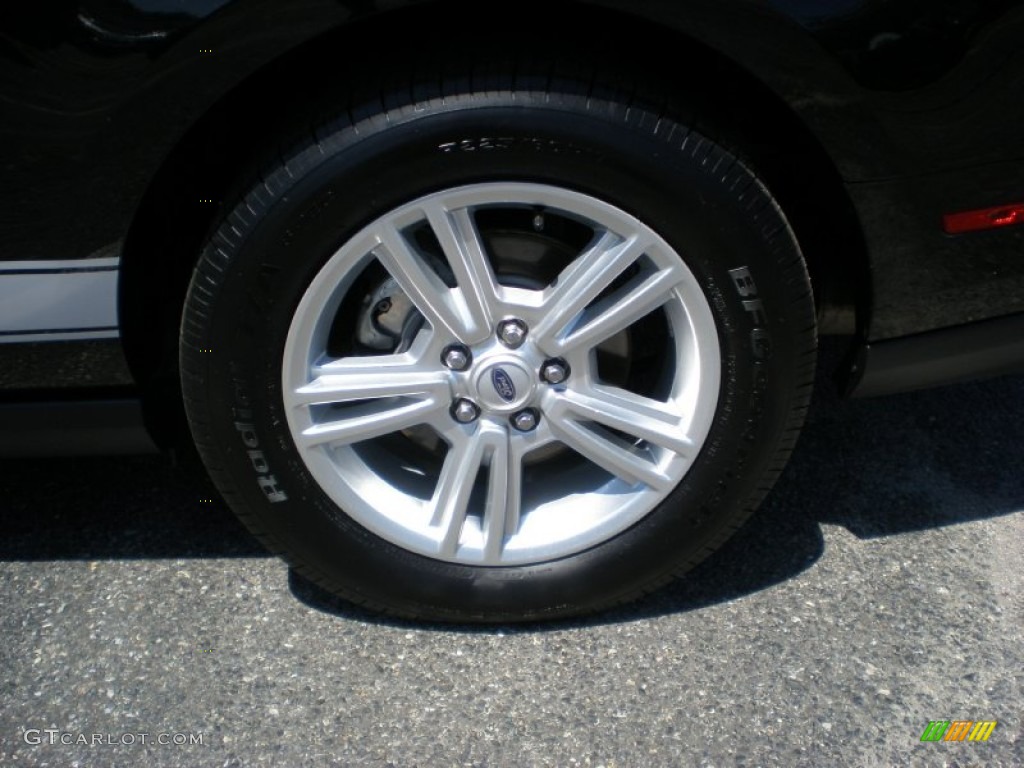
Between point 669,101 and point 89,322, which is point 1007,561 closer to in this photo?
point 669,101

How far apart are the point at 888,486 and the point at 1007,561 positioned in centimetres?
31

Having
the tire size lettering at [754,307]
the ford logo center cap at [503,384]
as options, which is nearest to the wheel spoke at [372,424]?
the ford logo center cap at [503,384]

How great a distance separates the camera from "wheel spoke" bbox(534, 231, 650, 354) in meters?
1.80

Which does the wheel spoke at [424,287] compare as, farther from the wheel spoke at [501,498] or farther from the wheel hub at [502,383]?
the wheel spoke at [501,498]

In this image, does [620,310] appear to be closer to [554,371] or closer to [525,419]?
[554,371]

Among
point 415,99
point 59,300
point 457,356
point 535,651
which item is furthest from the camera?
point 535,651

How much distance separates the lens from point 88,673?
6.59 feet

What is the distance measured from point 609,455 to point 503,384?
25 centimetres

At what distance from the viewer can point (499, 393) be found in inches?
75.4

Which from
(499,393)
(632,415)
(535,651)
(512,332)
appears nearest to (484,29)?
(512,332)

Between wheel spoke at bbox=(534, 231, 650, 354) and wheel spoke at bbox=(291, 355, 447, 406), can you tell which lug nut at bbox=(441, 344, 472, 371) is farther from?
wheel spoke at bbox=(534, 231, 650, 354)

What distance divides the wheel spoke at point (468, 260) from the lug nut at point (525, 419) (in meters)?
0.19

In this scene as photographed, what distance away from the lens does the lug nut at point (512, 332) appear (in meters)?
1.88

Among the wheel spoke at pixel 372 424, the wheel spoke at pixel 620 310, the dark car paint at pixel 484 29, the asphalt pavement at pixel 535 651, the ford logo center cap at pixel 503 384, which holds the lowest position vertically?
the asphalt pavement at pixel 535 651
